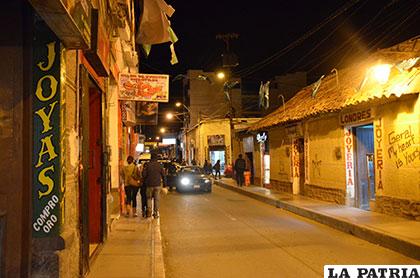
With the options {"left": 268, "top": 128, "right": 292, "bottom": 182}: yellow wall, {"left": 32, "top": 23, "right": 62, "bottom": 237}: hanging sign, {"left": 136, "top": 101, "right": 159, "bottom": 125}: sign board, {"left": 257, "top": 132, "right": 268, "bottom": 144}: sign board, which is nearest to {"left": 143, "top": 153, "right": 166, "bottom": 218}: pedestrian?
{"left": 136, "top": 101, "right": 159, "bottom": 125}: sign board

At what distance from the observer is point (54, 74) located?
16.2 ft

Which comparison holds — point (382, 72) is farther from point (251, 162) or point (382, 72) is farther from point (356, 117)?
point (251, 162)

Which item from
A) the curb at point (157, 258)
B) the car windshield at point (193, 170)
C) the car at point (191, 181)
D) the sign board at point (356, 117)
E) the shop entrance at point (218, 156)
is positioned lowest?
the curb at point (157, 258)

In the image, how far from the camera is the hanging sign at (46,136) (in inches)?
191

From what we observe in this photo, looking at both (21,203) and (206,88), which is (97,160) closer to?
(21,203)

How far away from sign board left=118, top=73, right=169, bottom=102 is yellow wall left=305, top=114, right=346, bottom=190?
6081 mm

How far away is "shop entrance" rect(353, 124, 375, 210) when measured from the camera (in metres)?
14.7

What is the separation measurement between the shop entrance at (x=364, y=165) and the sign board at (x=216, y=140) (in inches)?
1139

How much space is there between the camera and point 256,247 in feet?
31.0

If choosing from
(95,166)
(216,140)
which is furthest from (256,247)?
(216,140)

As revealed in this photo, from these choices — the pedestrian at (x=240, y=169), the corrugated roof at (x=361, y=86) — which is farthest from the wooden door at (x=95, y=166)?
the pedestrian at (x=240, y=169)

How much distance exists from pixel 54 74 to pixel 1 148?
1.00m

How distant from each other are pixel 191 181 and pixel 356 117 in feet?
37.2

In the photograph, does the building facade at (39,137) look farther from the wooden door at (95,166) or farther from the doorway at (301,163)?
the doorway at (301,163)
